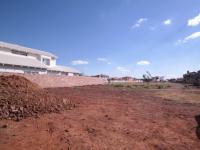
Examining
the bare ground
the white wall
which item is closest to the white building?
the white wall

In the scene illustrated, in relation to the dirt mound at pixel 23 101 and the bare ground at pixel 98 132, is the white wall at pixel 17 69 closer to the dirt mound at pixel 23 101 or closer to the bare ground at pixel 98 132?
the dirt mound at pixel 23 101

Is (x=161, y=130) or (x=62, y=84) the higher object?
(x=62, y=84)

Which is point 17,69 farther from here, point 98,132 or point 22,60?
point 98,132

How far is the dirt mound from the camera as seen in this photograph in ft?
30.1

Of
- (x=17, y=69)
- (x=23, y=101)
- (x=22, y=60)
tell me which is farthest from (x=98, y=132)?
(x=22, y=60)

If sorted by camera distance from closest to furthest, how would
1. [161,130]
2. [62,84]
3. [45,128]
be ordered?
[45,128] < [161,130] < [62,84]

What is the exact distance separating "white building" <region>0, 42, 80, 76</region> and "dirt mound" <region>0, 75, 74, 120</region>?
15836 millimetres

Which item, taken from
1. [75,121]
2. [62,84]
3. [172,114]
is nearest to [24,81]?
[75,121]

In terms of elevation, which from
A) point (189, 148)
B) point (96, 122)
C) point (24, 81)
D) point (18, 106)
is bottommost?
point (189, 148)

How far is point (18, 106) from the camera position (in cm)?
942

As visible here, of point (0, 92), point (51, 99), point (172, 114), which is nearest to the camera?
point (0, 92)

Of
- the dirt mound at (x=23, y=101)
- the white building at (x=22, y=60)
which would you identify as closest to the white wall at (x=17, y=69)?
the white building at (x=22, y=60)

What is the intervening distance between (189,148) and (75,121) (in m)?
4.82

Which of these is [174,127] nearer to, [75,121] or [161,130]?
[161,130]
